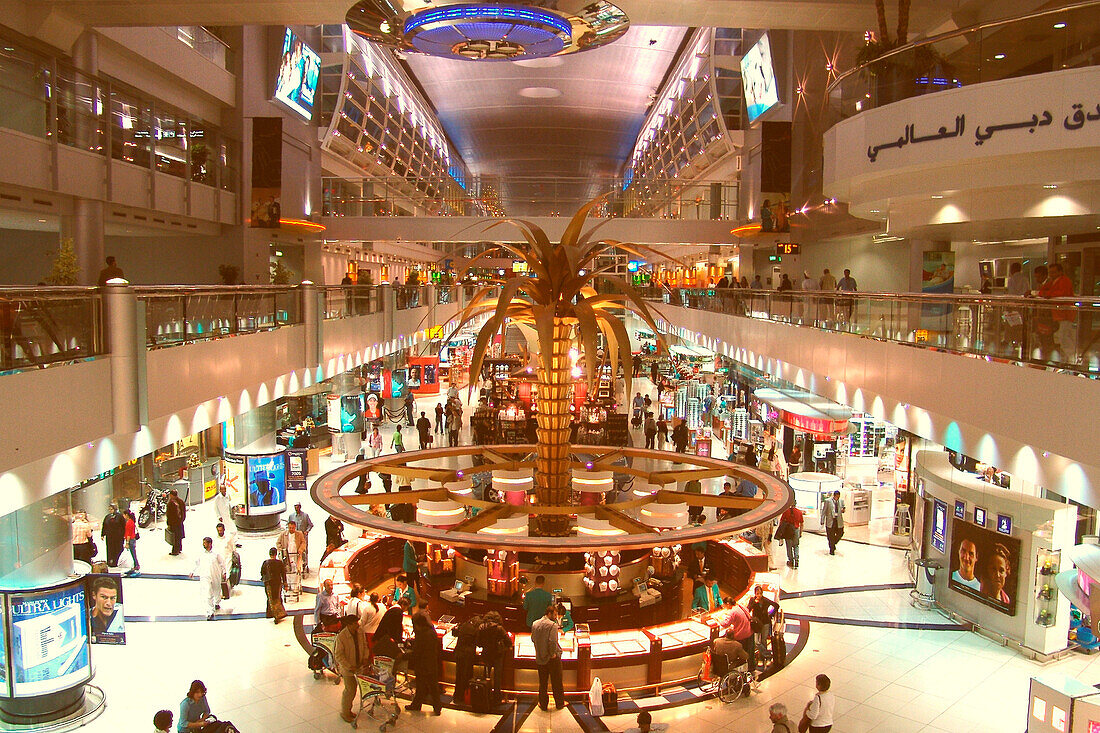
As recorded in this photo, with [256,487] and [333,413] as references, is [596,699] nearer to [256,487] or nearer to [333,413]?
[256,487]

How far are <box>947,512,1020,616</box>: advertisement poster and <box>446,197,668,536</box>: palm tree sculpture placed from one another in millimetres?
7824

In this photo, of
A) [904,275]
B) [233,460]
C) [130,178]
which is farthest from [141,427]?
[904,275]

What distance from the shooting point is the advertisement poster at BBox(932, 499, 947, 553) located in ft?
47.9

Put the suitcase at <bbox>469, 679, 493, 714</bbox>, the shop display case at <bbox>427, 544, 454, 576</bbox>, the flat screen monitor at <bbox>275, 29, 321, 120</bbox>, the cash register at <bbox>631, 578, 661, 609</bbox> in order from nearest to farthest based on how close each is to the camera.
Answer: the suitcase at <bbox>469, 679, 493, 714</bbox>
the cash register at <bbox>631, 578, 661, 609</bbox>
the shop display case at <bbox>427, 544, 454, 576</bbox>
the flat screen monitor at <bbox>275, 29, 321, 120</bbox>

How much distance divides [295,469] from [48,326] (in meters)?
11.4

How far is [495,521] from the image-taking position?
29.6 ft

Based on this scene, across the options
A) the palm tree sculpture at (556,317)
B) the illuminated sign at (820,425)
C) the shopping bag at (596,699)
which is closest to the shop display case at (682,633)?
the shopping bag at (596,699)

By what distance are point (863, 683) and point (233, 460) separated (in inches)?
532

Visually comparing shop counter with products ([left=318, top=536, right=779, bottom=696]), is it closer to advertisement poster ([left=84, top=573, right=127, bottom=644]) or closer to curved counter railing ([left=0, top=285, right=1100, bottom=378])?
advertisement poster ([left=84, top=573, right=127, bottom=644])

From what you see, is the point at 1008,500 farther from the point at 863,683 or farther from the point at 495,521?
the point at 495,521

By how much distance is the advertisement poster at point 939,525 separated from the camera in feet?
47.9

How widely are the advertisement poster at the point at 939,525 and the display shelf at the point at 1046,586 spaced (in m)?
1.95

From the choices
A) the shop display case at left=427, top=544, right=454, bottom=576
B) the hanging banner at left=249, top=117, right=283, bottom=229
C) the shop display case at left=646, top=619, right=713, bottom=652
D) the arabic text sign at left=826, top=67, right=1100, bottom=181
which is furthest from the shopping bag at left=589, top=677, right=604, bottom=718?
the hanging banner at left=249, top=117, right=283, bottom=229

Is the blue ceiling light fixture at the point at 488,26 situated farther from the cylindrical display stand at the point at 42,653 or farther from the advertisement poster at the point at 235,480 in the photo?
the cylindrical display stand at the point at 42,653
